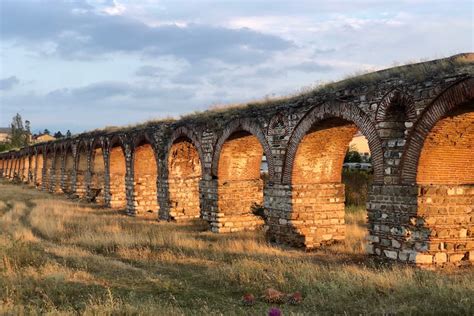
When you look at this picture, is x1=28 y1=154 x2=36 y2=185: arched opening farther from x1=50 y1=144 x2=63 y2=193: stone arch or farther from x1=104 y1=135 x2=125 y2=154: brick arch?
x1=104 y1=135 x2=125 y2=154: brick arch

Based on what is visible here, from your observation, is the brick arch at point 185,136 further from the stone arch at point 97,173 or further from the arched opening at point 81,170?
the arched opening at point 81,170

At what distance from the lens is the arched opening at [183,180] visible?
17219 mm

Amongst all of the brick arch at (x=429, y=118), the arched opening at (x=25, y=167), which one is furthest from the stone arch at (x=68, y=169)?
the brick arch at (x=429, y=118)

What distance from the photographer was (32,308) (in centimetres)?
579

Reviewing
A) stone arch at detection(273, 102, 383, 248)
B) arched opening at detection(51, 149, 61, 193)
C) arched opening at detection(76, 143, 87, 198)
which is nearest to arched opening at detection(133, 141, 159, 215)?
arched opening at detection(76, 143, 87, 198)

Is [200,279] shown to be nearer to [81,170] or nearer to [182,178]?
[182,178]

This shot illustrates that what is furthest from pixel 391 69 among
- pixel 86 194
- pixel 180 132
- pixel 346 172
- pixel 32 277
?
pixel 86 194

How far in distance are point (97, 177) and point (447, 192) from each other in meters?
20.0

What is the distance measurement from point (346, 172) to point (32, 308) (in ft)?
60.8

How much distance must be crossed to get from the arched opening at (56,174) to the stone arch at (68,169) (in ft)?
3.58

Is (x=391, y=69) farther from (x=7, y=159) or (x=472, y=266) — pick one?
(x=7, y=159)

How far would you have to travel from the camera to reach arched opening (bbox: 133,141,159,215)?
19.7 meters

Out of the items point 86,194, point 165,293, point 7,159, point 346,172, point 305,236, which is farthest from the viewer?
point 7,159

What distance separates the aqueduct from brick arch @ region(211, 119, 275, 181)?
0.03 m
